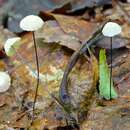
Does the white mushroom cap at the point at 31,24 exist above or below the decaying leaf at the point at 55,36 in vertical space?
above

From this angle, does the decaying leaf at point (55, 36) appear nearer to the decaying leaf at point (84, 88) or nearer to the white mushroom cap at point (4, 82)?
the decaying leaf at point (84, 88)

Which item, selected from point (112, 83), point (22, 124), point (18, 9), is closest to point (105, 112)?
point (112, 83)

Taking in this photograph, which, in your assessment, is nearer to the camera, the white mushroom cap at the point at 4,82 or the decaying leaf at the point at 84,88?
the decaying leaf at the point at 84,88

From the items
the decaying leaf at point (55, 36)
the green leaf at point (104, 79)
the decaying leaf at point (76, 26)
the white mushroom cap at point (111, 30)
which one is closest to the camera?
the white mushroom cap at point (111, 30)

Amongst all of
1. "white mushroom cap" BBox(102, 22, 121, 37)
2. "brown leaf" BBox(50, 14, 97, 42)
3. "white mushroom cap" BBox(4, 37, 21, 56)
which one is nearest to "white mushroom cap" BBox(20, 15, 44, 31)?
"white mushroom cap" BBox(4, 37, 21, 56)

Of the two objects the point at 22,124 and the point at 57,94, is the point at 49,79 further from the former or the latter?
the point at 22,124

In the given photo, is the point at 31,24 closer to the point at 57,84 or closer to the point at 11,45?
the point at 11,45

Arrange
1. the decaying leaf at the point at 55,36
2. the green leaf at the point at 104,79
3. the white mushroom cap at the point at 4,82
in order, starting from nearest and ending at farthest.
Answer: the green leaf at the point at 104,79 → the white mushroom cap at the point at 4,82 → the decaying leaf at the point at 55,36

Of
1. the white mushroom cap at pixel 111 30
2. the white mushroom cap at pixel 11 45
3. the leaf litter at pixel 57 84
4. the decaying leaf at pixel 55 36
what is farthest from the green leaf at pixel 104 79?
the white mushroom cap at pixel 11 45
